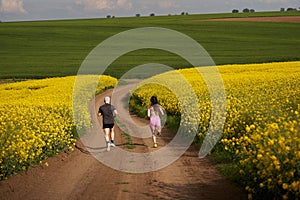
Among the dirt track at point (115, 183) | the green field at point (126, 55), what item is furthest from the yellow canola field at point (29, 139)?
the green field at point (126, 55)

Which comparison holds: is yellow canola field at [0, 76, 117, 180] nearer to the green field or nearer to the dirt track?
the dirt track

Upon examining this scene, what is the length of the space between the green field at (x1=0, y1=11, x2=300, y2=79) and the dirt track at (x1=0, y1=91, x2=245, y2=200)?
37.9m

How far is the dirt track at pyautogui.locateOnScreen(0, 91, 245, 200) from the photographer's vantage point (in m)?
8.68

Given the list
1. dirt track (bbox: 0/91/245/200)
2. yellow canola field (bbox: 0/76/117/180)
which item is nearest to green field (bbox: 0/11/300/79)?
yellow canola field (bbox: 0/76/117/180)

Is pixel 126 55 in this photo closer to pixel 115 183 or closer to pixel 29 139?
pixel 29 139

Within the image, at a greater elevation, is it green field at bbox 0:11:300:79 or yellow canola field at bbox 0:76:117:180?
green field at bbox 0:11:300:79

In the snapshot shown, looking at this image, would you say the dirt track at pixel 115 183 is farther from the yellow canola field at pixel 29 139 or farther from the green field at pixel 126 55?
the green field at pixel 126 55

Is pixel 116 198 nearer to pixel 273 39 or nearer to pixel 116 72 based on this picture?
pixel 116 72

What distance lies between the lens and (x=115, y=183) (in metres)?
9.53

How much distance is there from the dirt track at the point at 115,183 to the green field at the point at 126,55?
3789 cm

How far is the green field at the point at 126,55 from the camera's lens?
56.0 meters

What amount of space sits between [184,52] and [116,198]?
61020 millimetres

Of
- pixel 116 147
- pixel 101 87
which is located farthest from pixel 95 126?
pixel 101 87

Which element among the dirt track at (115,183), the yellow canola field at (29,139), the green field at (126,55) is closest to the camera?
the dirt track at (115,183)
